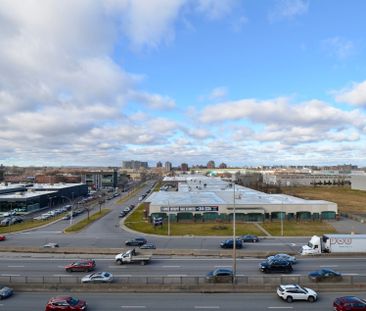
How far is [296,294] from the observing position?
25.8 metres

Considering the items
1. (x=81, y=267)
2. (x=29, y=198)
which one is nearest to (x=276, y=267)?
(x=81, y=267)

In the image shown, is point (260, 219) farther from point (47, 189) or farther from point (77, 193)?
point (77, 193)

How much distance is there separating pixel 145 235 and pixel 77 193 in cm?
8569

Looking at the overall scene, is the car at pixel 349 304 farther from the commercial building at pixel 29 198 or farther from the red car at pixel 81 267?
the commercial building at pixel 29 198

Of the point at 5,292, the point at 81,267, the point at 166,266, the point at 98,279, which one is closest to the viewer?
the point at 5,292

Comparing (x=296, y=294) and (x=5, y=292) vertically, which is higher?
(x=296, y=294)

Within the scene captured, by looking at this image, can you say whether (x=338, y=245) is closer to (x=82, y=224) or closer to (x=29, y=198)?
(x=82, y=224)

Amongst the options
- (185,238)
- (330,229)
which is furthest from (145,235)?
(330,229)

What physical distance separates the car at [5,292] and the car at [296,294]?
A: 18.4 m

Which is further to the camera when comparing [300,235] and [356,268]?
[300,235]

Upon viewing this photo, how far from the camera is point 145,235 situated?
58.8 m

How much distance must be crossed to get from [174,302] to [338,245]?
79.5ft

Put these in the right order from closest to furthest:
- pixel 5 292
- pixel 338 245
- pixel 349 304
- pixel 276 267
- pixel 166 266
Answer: pixel 349 304 → pixel 5 292 → pixel 276 267 → pixel 166 266 → pixel 338 245

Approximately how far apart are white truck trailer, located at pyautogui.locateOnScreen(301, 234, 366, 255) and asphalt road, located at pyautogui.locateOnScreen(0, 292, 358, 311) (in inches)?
632
